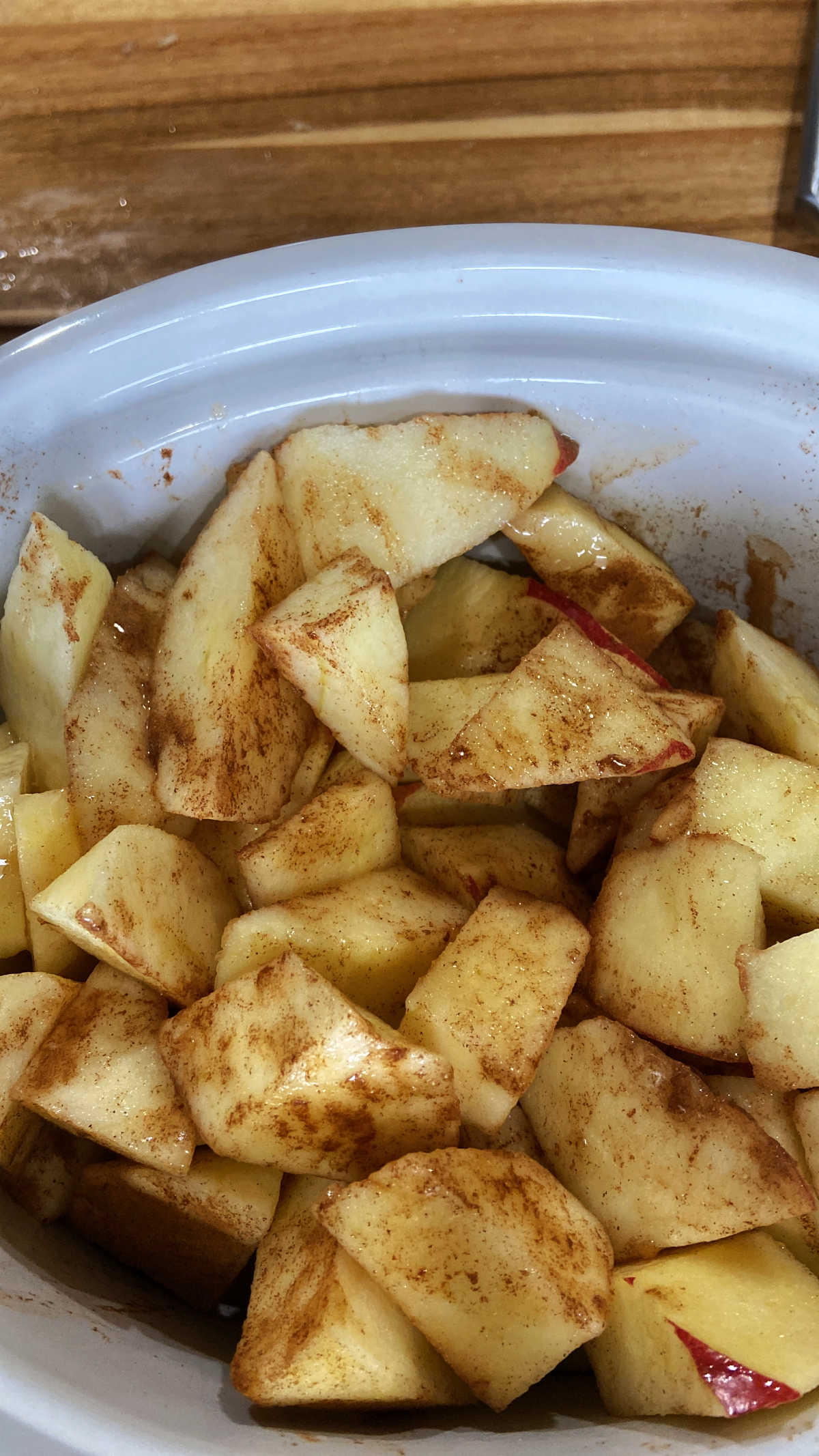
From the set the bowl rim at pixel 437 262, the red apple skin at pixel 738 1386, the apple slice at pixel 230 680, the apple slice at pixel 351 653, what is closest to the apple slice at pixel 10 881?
the apple slice at pixel 230 680

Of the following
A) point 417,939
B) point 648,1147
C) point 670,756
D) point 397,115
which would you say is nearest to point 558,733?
point 670,756

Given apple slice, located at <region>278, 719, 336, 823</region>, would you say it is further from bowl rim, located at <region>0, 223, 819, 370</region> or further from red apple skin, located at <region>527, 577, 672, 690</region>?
bowl rim, located at <region>0, 223, 819, 370</region>

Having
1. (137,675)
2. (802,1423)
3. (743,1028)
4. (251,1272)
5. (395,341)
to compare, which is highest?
(395,341)

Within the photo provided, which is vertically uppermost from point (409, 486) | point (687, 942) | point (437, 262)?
point (437, 262)

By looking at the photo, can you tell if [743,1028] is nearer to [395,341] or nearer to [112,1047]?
[112,1047]

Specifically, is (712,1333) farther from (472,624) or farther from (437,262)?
(437,262)

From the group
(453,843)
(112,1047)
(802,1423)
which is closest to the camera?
(802,1423)

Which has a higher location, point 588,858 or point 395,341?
point 395,341

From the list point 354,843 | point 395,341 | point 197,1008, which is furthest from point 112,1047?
point 395,341
